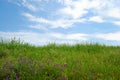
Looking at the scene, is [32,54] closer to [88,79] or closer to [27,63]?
[27,63]

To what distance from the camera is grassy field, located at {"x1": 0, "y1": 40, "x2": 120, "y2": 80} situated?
8.70m

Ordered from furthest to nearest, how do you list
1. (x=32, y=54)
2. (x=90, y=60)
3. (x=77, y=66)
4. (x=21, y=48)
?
1. (x=21, y=48)
2. (x=32, y=54)
3. (x=90, y=60)
4. (x=77, y=66)

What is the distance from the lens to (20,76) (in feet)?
27.8

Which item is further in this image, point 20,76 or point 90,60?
point 90,60

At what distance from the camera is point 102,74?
9469 millimetres

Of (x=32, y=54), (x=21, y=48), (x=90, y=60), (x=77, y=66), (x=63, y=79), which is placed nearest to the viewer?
(x=63, y=79)

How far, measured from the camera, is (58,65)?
30.5 feet

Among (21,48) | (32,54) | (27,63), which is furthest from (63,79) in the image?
(21,48)

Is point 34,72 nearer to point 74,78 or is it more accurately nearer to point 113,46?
point 74,78

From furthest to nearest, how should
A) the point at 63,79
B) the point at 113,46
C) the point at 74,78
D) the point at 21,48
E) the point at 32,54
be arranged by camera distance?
the point at 113,46 < the point at 21,48 < the point at 32,54 < the point at 74,78 < the point at 63,79

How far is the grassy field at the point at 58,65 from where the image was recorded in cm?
870

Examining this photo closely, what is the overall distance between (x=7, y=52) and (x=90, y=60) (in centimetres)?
360

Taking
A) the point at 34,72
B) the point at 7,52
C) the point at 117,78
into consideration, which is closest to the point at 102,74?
the point at 117,78

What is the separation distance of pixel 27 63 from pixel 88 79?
6.41ft
